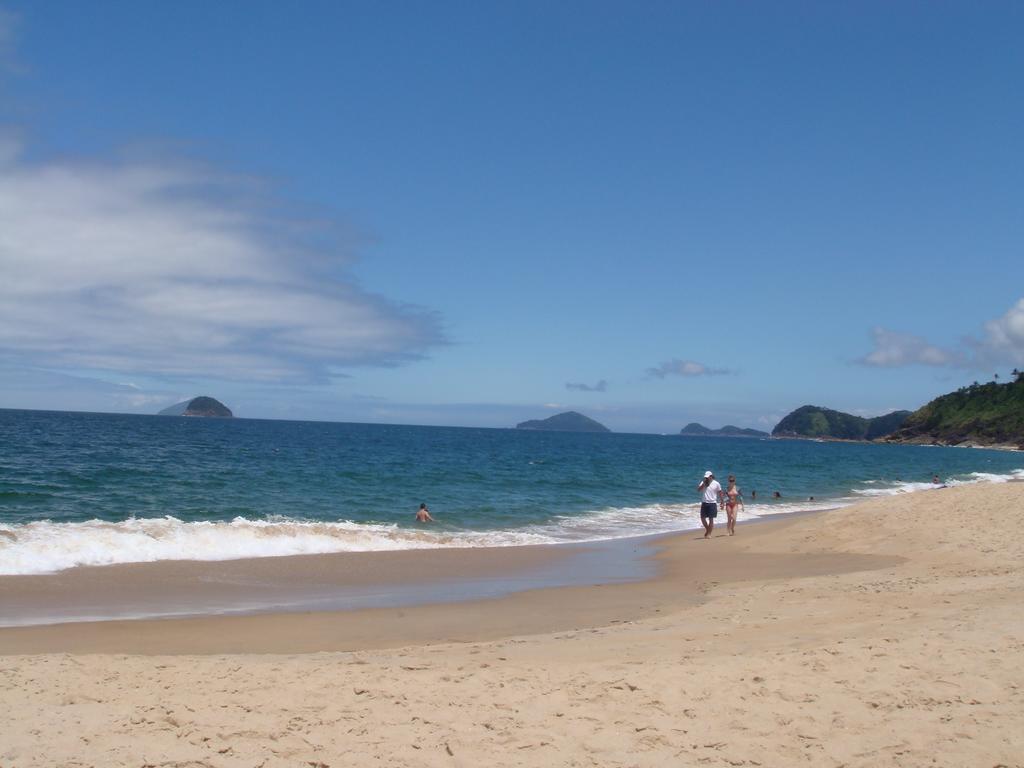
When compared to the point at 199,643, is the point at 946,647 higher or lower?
higher

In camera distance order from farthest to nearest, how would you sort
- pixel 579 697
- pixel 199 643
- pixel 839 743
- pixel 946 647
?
pixel 199 643, pixel 946 647, pixel 579 697, pixel 839 743

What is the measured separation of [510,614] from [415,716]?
5260mm

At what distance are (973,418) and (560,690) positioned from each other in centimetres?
17791

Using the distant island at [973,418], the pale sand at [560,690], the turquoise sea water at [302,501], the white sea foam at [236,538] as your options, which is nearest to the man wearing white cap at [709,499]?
the white sea foam at [236,538]

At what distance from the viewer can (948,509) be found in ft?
67.7

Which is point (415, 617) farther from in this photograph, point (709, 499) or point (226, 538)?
point (709, 499)

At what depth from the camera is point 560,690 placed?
6699mm

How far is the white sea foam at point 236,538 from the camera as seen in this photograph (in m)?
15.1

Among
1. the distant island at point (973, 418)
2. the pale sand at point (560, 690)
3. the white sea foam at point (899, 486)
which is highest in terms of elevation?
the distant island at point (973, 418)

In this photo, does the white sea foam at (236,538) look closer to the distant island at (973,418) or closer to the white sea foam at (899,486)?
the white sea foam at (899,486)

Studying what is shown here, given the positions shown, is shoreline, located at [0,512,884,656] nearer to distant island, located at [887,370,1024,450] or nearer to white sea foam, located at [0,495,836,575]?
white sea foam, located at [0,495,836,575]

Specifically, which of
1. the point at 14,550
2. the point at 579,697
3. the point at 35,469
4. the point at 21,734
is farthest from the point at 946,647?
the point at 35,469

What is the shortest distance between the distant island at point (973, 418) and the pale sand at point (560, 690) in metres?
150

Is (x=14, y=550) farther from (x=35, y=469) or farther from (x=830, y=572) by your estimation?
(x=35, y=469)
